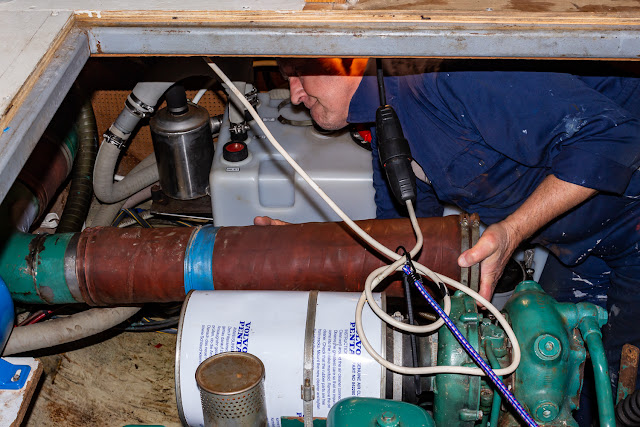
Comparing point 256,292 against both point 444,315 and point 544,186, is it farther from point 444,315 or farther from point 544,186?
point 544,186

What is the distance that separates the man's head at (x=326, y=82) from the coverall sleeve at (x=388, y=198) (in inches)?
6.2

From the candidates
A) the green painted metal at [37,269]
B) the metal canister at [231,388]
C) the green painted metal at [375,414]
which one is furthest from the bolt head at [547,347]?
the green painted metal at [37,269]

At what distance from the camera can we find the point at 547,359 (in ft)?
3.09

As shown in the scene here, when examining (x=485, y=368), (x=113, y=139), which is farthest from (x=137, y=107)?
(x=485, y=368)

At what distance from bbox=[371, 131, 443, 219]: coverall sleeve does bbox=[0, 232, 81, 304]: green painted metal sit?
0.79 metres

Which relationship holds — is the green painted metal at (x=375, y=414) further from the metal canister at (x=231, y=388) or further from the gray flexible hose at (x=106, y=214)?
the gray flexible hose at (x=106, y=214)

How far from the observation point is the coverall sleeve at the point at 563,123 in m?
1.16

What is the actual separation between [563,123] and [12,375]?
1096mm

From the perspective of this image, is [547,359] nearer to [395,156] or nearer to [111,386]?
[395,156]

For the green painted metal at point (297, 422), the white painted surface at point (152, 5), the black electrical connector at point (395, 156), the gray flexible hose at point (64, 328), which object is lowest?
the gray flexible hose at point (64, 328)

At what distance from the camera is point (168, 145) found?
172cm

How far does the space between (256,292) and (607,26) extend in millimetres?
718

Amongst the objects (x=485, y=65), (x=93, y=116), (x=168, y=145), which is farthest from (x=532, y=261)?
(x=93, y=116)

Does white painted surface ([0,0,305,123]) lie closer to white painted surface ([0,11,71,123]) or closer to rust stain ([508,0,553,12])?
white painted surface ([0,11,71,123])
